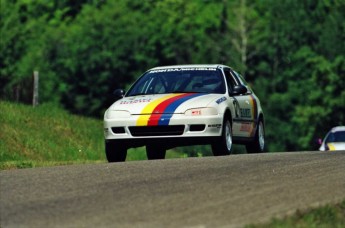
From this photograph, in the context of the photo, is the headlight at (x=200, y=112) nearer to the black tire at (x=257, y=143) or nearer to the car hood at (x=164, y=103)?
the car hood at (x=164, y=103)

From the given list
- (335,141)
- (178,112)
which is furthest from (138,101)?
(335,141)

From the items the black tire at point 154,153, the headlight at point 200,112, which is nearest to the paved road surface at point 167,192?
the headlight at point 200,112

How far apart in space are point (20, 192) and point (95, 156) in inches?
520

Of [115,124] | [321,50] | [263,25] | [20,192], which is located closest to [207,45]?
[263,25]

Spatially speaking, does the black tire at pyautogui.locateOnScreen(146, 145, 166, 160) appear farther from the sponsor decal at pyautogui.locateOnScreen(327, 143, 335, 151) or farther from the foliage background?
the foliage background

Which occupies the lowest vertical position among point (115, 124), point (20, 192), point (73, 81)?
point (73, 81)

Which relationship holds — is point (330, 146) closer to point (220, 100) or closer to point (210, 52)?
point (220, 100)

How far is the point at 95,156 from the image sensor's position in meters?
26.3

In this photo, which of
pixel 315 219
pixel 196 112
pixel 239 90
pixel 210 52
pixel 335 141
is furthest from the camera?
pixel 210 52

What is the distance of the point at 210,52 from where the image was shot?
99062 mm

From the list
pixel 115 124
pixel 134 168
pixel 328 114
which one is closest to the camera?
pixel 134 168

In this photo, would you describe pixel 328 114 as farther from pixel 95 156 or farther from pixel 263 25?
pixel 95 156

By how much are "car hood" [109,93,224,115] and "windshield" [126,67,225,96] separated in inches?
21.9

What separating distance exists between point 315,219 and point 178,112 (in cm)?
818
